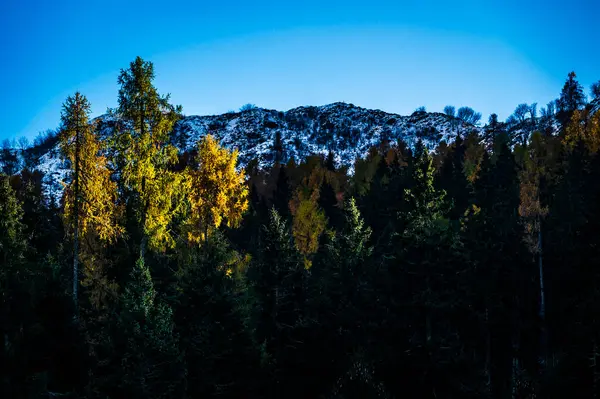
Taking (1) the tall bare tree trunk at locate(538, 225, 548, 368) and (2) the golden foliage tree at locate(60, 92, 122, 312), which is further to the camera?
(1) the tall bare tree trunk at locate(538, 225, 548, 368)

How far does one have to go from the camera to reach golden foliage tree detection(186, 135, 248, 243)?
78.4ft

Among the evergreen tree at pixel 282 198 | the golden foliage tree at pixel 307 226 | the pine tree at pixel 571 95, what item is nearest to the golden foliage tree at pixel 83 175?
the golden foliage tree at pixel 307 226

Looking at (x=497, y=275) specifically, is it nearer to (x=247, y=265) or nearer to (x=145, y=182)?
(x=247, y=265)

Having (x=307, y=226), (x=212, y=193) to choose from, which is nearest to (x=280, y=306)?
(x=212, y=193)

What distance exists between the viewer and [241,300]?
62.6 ft

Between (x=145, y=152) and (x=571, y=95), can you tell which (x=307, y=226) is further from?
(x=571, y=95)

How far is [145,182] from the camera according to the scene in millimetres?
19016

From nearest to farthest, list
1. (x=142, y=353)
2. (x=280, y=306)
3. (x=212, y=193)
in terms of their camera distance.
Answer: (x=142, y=353) < (x=280, y=306) < (x=212, y=193)

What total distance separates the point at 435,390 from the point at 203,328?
33.3 feet

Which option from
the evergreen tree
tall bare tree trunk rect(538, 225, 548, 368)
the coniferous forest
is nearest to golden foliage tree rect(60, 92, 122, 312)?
the coniferous forest

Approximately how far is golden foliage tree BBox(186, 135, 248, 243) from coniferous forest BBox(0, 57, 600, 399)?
0.08m

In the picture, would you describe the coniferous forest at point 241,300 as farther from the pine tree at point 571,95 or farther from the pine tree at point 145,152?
the pine tree at point 571,95

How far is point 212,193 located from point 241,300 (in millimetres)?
7363

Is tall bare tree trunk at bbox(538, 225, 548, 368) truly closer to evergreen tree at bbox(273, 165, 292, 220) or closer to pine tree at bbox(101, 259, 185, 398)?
pine tree at bbox(101, 259, 185, 398)
